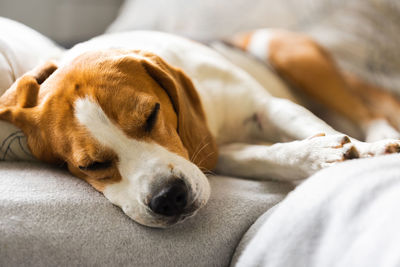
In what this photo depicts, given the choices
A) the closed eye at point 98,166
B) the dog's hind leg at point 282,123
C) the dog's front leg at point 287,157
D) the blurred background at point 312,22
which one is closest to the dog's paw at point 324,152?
the dog's front leg at point 287,157

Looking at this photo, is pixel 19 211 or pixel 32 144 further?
pixel 32 144

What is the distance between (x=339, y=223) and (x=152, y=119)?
2.08ft

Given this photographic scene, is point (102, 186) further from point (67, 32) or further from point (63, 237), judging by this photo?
point (67, 32)

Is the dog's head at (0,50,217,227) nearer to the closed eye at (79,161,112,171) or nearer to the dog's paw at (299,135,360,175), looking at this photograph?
the closed eye at (79,161,112,171)

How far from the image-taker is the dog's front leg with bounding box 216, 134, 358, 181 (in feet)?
3.90

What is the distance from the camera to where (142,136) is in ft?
4.10

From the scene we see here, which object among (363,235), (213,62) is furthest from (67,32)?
(363,235)

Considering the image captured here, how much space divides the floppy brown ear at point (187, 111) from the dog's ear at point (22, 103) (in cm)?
35

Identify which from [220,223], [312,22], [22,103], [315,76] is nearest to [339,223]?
[220,223]

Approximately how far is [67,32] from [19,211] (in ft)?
7.24

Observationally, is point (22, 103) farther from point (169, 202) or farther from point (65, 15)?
point (65, 15)

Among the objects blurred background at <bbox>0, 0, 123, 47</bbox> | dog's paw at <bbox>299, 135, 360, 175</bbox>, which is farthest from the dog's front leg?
blurred background at <bbox>0, 0, 123, 47</bbox>

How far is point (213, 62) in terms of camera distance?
5.99ft

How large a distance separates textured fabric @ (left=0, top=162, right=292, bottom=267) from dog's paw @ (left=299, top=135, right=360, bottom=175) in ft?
0.50
